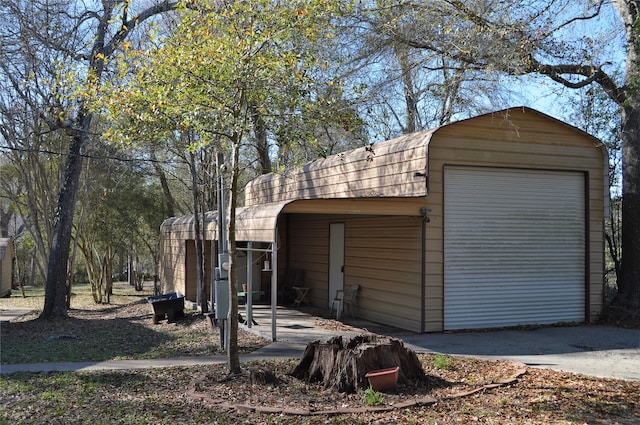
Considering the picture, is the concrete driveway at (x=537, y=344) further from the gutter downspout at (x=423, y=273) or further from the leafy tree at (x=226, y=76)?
the leafy tree at (x=226, y=76)

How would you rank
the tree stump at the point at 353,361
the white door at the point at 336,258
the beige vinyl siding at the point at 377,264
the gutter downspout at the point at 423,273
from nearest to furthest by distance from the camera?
the tree stump at the point at 353,361
the gutter downspout at the point at 423,273
the beige vinyl siding at the point at 377,264
the white door at the point at 336,258

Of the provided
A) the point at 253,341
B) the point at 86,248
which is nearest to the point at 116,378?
the point at 253,341

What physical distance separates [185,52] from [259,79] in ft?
3.02

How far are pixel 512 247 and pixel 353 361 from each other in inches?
236

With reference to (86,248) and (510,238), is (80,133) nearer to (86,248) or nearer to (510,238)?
(86,248)

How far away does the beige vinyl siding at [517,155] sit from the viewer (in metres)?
10.8

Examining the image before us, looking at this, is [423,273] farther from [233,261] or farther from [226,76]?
[226,76]

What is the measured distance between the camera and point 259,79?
23.6 feet

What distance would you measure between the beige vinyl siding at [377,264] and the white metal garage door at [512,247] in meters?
0.60

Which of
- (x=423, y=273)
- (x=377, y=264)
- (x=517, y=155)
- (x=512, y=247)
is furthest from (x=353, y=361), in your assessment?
(x=517, y=155)

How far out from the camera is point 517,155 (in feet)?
37.5

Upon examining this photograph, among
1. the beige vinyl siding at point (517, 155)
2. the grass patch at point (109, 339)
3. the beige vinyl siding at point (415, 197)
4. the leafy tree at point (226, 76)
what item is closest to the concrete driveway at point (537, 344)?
the beige vinyl siding at point (415, 197)

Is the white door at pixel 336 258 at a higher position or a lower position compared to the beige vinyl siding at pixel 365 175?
lower

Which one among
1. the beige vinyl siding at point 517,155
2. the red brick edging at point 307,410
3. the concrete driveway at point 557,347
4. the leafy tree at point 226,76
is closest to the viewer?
the red brick edging at point 307,410
